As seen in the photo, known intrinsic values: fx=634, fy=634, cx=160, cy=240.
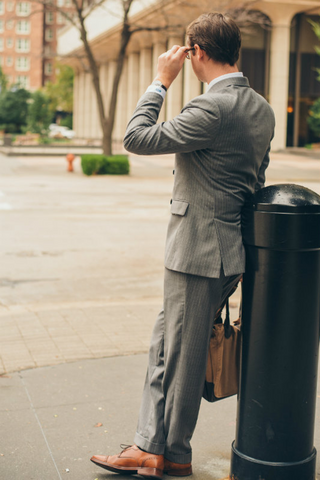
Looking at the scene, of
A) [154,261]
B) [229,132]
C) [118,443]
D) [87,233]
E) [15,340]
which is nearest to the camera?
[229,132]

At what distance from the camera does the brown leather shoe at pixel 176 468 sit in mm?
2918

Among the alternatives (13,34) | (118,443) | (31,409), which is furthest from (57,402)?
(13,34)

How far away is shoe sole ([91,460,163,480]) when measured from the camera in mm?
2852

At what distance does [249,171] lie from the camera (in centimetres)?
276

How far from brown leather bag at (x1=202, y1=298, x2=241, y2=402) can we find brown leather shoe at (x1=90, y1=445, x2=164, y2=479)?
0.40m

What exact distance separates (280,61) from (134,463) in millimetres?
40431

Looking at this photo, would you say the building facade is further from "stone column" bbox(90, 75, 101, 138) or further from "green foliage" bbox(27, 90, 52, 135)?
"stone column" bbox(90, 75, 101, 138)

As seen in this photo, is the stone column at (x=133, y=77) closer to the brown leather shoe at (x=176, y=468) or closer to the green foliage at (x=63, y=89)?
the green foliage at (x=63, y=89)

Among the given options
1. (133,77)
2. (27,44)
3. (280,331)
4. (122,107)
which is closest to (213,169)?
(280,331)

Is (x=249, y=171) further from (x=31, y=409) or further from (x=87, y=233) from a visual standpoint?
(x=87, y=233)

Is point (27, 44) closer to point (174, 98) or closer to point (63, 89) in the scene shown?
point (63, 89)

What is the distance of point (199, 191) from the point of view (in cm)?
268

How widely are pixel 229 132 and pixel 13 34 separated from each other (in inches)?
4869

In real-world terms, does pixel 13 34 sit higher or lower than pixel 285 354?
higher
